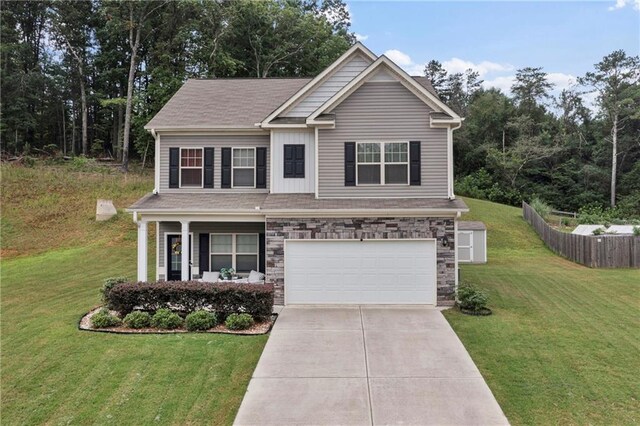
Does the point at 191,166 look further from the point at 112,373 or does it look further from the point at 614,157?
the point at 614,157

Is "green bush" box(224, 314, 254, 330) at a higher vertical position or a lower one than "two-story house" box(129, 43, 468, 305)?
lower

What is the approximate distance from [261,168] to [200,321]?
6.13m

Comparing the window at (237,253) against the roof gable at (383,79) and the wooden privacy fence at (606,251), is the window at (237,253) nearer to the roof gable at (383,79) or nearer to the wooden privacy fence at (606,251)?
the roof gable at (383,79)

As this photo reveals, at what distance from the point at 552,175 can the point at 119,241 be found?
4118 centimetres

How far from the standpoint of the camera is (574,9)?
1845cm

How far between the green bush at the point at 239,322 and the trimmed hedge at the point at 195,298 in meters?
0.47

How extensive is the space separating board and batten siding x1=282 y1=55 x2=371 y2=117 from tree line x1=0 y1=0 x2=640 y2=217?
21.8 meters

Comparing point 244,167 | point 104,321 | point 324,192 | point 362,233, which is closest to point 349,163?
point 324,192

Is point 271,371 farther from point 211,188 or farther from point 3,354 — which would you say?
point 211,188

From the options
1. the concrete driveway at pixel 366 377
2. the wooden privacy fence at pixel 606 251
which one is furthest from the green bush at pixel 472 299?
the wooden privacy fence at pixel 606 251

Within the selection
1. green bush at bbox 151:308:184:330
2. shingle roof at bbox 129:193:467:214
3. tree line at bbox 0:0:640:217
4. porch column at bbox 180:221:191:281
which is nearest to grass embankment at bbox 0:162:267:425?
green bush at bbox 151:308:184:330

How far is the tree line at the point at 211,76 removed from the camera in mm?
34250

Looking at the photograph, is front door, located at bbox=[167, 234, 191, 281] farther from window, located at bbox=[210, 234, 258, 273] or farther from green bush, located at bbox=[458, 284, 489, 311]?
green bush, located at bbox=[458, 284, 489, 311]

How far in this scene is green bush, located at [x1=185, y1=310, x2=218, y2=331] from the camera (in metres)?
9.48
